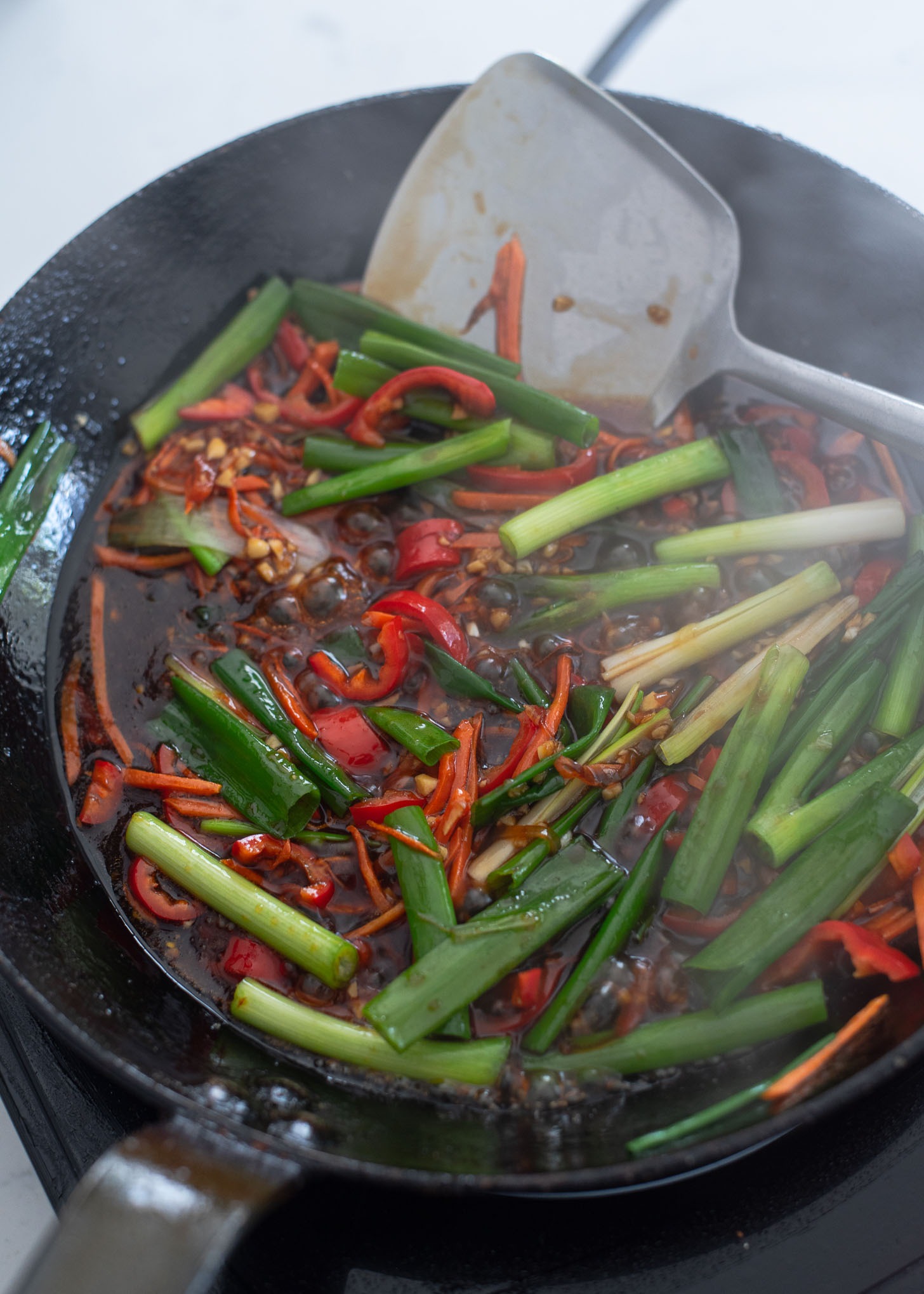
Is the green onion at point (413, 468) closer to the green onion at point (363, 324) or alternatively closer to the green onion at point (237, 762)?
the green onion at point (363, 324)

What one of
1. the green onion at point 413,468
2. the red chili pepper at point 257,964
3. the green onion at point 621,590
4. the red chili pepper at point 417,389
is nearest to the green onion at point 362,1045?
the red chili pepper at point 257,964

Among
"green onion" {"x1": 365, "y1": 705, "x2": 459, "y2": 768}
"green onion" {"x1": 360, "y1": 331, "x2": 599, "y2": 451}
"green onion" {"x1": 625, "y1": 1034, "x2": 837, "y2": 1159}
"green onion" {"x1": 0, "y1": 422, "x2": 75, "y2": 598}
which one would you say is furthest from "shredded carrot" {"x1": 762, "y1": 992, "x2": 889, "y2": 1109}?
"green onion" {"x1": 0, "y1": 422, "x2": 75, "y2": 598}

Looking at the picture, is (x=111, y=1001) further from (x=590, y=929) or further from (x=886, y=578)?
(x=886, y=578)

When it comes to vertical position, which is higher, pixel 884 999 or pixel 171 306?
pixel 171 306

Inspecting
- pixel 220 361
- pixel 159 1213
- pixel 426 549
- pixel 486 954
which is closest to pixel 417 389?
pixel 426 549

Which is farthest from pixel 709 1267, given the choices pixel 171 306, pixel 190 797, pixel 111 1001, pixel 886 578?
pixel 171 306

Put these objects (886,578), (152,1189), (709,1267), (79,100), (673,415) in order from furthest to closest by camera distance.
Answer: (79,100) → (673,415) → (886,578) → (709,1267) → (152,1189)

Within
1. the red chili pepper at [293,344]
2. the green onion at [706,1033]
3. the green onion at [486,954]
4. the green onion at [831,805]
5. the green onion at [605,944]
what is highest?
the red chili pepper at [293,344]
